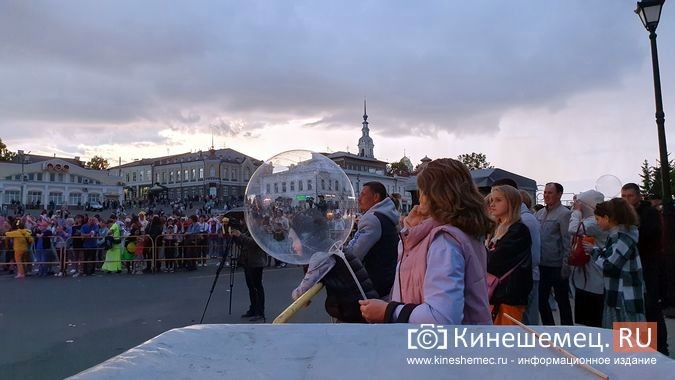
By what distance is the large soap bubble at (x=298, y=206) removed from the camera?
320cm

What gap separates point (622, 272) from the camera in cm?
462

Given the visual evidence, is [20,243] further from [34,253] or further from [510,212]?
[510,212]

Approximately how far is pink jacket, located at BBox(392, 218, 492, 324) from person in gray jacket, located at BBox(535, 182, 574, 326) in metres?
4.29

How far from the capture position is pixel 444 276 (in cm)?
199

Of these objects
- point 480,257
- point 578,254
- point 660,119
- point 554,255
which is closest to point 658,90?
point 660,119

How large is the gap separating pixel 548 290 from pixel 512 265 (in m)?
2.61

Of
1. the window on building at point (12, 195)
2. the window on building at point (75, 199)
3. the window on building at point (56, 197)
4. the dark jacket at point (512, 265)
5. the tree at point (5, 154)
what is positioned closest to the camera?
the dark jacket at point (512, 265)

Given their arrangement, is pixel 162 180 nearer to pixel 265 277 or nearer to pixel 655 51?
pixel 265 277

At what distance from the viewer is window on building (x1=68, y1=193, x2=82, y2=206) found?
296 ft

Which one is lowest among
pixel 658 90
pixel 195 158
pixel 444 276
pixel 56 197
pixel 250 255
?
pixel 250 255

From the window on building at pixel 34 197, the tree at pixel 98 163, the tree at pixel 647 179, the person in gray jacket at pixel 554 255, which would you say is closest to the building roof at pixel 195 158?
the tree at pixel 98 163

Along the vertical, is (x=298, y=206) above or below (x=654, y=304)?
above

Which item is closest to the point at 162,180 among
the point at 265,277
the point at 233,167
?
the point at 233,167

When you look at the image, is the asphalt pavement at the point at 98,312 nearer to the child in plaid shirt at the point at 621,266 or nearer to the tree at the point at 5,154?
the child in plaid shirt at the point at 621,266
